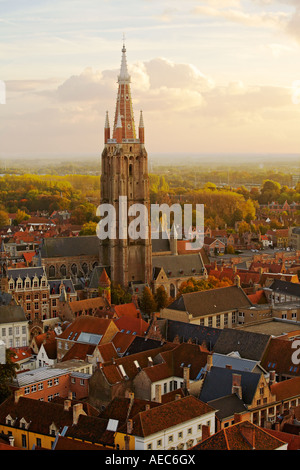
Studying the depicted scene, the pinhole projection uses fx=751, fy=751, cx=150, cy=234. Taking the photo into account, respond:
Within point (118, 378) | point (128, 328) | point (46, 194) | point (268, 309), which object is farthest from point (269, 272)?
point (46, 194)

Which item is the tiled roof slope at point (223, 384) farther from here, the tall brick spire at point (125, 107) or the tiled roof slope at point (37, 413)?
the tall brick spire at point (125, 107)

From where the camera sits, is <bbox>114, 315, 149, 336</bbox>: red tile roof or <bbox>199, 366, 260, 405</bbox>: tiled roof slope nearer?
<bbox>199, 366, 260, 405</bbox>: tiled roof slope

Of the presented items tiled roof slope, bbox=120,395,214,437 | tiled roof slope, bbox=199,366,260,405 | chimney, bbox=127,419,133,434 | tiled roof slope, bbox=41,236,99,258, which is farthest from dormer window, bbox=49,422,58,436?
tiled roof slope, bbox=41,236,99,258

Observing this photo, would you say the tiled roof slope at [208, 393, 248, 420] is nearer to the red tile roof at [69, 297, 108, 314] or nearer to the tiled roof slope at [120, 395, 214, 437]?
the tiled roof slope at [120, 395, 214, 437]

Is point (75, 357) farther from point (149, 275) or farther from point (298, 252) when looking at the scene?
point (298, 252)

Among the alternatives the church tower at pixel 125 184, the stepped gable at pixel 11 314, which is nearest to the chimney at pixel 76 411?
the stepped gable at pixel 11 314

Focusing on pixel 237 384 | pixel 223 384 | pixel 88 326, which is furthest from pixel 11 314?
pixel 237 384
